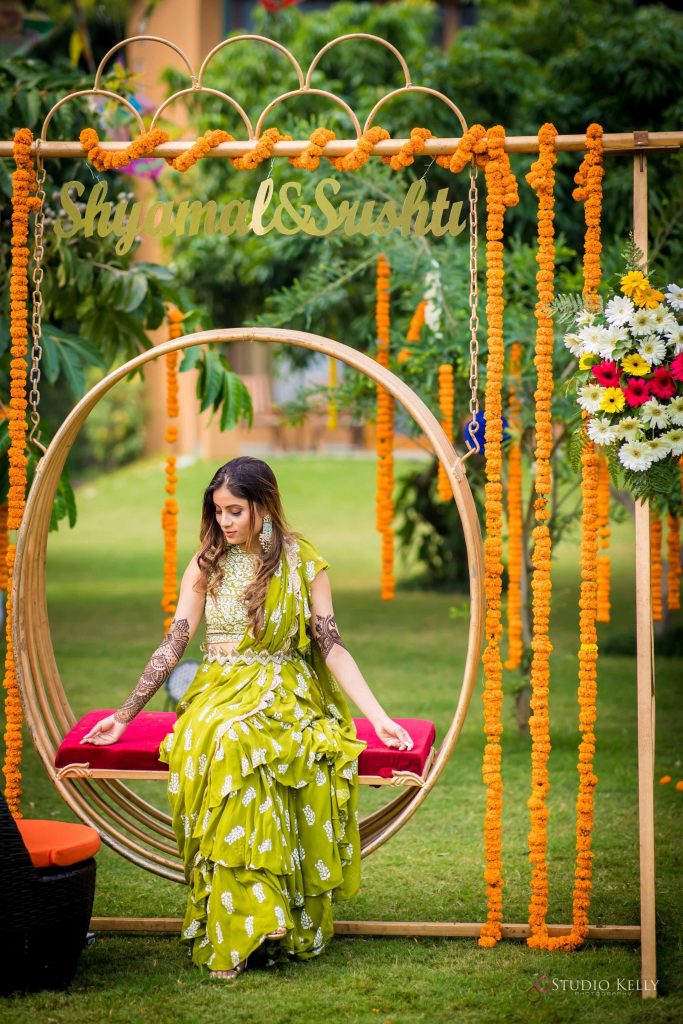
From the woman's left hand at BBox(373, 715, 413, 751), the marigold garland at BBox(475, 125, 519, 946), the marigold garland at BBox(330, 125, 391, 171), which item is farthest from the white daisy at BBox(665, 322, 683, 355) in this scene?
the woman's left hand at BBox(373, 715, 413, 751)

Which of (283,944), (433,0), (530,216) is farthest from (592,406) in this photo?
(433,0)

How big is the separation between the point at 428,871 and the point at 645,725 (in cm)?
155

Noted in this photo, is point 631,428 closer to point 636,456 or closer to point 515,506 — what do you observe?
point 636,456

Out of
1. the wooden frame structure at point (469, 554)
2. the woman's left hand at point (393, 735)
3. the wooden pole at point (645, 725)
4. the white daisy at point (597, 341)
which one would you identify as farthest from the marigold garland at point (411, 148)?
the woman's left hand at point (393, 735)

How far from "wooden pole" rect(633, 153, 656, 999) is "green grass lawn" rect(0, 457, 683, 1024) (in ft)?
0.44

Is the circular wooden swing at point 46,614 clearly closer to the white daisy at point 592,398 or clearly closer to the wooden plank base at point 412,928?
the wooden plank base at point 412,928

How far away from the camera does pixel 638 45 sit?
9.30 meters

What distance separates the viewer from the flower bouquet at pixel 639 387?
4137mm

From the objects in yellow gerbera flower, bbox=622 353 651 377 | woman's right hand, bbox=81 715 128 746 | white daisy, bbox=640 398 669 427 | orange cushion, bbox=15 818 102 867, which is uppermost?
yellow gerbera flower, bbox=622 353 651 377

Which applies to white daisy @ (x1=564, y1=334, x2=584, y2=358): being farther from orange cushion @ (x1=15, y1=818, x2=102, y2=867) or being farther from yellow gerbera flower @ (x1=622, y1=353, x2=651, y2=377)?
Result: orange cushion @ (x1=15, y1=818, x2=102, y2=867)

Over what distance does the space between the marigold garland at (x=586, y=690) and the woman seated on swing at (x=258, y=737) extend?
0.60m

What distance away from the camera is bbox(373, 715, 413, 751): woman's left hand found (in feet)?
14.2

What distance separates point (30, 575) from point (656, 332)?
2352 millimetres

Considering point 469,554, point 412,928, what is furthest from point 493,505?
point 412,928
